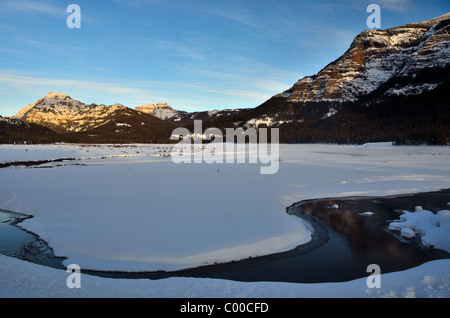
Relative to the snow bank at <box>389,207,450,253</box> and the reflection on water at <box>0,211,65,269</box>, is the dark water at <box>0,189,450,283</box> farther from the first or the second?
the snow bank at <box>389,207,450,253</box>

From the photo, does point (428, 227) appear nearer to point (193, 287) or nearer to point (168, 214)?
point (193, 287)

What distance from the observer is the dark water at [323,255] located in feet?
24.1

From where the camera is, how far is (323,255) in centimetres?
873

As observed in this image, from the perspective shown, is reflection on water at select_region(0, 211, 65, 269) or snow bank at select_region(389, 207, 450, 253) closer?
reflection on water at select_region(0, 211, 65, 269)

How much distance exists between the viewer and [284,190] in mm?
17719

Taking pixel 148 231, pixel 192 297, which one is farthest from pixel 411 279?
pixel 148 231

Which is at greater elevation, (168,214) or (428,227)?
(168,214)

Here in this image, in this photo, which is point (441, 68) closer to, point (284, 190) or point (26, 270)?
point (284, 190)

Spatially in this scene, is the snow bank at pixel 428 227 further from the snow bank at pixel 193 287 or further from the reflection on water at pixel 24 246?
the reflection on water at pixel 24 246

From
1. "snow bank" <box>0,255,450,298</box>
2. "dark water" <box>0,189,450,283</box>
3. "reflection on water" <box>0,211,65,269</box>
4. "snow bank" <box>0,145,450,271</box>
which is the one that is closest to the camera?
"snow bank" <box>0,255,450,298</box>

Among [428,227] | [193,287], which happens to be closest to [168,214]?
[193,287]

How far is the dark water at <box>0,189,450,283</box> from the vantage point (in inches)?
289

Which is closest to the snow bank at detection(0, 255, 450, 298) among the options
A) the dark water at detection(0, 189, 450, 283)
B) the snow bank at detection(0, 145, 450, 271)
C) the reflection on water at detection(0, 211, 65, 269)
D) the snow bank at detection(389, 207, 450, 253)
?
the dark water at detection(0, 189, 450, 283)
